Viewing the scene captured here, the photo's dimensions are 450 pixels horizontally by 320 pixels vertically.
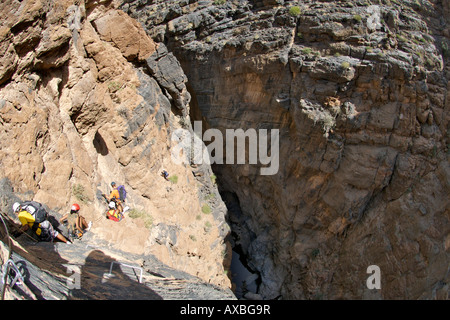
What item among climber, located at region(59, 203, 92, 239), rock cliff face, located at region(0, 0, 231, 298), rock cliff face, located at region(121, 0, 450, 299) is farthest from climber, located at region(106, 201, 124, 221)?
rock cliff face, located at region(121, 0, 450, 299)

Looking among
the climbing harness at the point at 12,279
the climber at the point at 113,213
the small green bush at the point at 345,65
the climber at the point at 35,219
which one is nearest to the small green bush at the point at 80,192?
the climber at the point at 113,213

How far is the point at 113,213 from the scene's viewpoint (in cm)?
739

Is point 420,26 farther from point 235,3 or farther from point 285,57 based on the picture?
point 235,3

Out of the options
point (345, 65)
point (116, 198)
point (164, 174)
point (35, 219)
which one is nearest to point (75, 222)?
point (35, 219)

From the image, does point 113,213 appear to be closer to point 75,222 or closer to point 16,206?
point 75,222

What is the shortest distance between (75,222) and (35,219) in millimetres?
1124

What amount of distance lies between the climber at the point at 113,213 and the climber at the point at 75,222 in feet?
2.77

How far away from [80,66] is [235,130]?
7.23 m

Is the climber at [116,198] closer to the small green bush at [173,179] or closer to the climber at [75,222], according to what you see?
the climber at [75,222]

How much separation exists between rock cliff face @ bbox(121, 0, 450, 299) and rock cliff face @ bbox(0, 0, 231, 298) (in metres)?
2.77

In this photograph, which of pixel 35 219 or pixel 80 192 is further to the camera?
pixel 80 192

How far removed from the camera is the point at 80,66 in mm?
7652

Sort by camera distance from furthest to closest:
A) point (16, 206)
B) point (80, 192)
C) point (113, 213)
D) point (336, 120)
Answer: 1. point (336, 120)
2. point (113, 213)
3. point (80, 192)
4. point (16, 206)
